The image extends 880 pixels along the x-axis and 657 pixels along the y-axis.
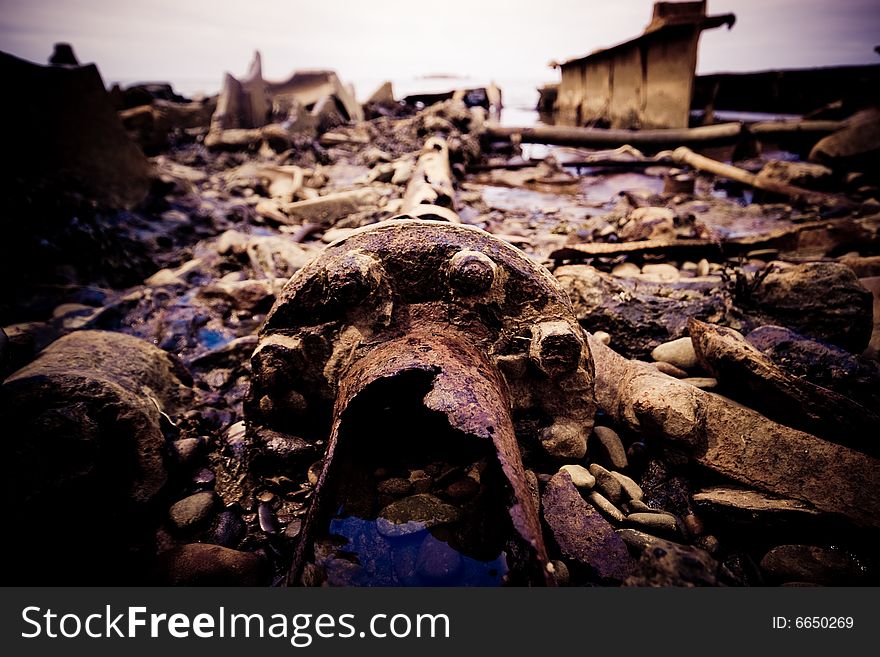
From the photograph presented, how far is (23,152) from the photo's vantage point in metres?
3.70

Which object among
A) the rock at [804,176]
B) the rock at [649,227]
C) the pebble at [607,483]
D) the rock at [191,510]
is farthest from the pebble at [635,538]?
the rock at [804,176]

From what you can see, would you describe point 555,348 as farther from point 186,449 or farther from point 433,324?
point 186,449

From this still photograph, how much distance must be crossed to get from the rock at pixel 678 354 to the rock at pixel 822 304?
542mm

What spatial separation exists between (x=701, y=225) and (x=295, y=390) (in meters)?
3.99

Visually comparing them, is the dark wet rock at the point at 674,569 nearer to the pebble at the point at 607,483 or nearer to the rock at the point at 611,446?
the pebble at the point at 607,483

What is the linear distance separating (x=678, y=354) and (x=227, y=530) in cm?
199

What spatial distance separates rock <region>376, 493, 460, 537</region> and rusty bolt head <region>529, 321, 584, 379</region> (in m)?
0.53

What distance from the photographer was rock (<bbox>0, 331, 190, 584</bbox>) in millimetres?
1027

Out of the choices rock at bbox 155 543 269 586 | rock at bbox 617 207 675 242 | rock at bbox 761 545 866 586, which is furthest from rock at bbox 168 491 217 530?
rock at bbox 617 207 675 242

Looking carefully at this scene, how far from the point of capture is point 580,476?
1314 mm

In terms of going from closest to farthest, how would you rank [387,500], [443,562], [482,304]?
[443,562]
[387,500]
[482,304]

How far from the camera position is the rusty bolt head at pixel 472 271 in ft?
4.14
